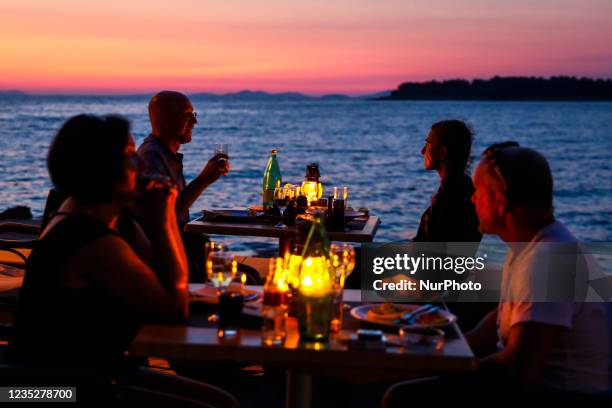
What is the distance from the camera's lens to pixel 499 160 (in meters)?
2.54

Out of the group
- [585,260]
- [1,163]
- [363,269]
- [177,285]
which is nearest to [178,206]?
[363,269]

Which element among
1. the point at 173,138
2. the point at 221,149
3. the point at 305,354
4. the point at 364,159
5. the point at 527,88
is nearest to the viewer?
the point at 305,354

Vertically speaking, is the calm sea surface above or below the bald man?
below

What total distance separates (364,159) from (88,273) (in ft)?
93.7

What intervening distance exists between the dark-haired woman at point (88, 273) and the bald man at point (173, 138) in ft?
7.08

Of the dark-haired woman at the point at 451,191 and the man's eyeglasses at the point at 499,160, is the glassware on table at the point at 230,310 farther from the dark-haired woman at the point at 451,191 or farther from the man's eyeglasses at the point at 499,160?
the dark-haired woman at the point at 451,191

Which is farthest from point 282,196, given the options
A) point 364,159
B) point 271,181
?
point 364,159

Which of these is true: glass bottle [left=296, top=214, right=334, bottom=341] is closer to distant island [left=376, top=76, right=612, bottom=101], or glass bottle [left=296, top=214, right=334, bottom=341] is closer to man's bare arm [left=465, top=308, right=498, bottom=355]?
man's bare arm [left=465, top=308, right=498, bottom=355]

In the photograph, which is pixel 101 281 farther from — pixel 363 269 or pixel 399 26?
pixel 399 26

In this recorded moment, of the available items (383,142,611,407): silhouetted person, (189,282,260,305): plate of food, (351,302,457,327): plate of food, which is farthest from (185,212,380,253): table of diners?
(383,142,611,407): silhouetted person

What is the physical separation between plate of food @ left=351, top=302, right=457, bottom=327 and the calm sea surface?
217 cm

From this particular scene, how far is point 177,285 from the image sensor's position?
2498 mm

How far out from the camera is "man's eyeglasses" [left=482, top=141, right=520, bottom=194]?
8.22 feet

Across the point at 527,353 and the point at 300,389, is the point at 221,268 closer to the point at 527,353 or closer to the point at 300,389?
the point at 300,389
